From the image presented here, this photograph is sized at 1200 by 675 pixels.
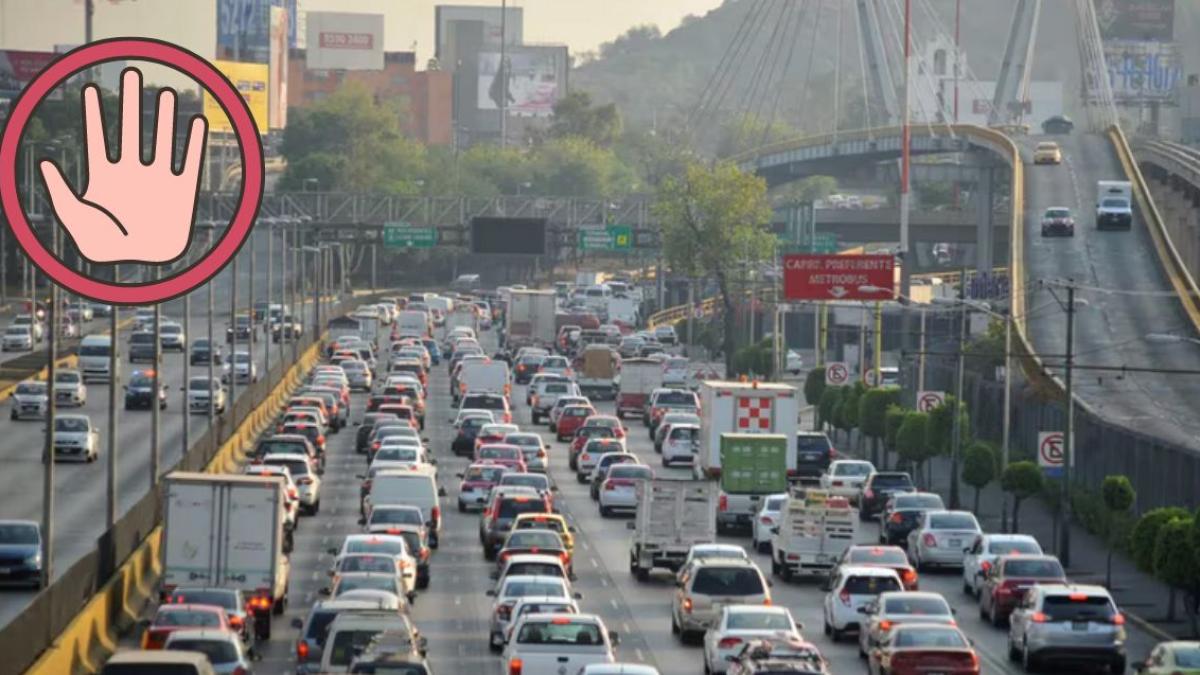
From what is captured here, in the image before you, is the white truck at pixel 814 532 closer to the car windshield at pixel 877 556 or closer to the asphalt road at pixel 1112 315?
the car windshield at pixel 877 556

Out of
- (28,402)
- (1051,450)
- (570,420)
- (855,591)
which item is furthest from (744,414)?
(28,402)

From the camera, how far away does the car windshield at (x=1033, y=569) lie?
143ft

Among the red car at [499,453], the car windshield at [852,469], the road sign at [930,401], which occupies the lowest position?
the car windshield at [852,469]

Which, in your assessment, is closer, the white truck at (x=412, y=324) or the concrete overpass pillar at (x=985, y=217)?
the white truck at (x=412, y=324)

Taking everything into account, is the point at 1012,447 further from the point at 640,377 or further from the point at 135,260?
the point at 135,260

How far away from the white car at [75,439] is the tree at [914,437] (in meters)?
22.5

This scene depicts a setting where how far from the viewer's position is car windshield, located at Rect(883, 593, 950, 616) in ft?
124

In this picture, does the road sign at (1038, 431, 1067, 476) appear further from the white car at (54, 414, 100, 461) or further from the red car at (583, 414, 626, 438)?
the white car at (54, 414, 100, 461)

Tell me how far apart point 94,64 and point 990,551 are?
34308 mm

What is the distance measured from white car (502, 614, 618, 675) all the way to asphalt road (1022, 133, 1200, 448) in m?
29.5

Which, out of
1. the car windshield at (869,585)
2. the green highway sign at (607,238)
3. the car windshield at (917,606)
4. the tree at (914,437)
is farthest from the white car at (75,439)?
the green highway sign at (607,238)

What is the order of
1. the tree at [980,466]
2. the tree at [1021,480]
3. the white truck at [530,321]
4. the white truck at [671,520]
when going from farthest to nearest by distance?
1. the white truck at [530,321]
2. the tree at [980,466]
3. the tree at [1021,480]
4. the white truck at [671,520]

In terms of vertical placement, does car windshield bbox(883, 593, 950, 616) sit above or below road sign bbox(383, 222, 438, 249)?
below

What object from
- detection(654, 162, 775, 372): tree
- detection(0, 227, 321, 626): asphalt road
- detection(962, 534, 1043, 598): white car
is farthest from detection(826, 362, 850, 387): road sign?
detection(654, 162, 775, 372): tree
